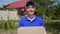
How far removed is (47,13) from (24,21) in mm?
14975

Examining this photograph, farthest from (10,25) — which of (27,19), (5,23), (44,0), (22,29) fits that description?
(44,0)

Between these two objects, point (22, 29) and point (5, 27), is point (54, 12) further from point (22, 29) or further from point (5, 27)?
point (22, 29)

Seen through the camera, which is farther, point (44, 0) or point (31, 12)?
point (44, 0)

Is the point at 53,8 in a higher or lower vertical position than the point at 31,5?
lower

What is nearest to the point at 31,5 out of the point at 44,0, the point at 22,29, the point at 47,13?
the point at 22,29

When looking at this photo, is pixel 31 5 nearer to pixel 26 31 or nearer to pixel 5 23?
pixel 26 31

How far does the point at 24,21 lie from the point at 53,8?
1540cm

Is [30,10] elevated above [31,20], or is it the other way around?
[30,10]

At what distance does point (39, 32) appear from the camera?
8.27 ft

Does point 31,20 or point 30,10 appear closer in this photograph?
point 30,10

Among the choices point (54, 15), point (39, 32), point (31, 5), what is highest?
point (31, 5)

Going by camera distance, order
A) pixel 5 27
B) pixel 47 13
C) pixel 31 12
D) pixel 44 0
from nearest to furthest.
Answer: pixel 31 12 < pixel 5 27 < pixel 47 13 < pixel 44 0

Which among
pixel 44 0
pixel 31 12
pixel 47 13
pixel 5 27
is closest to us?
pixel 31 12

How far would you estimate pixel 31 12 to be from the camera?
311cm
